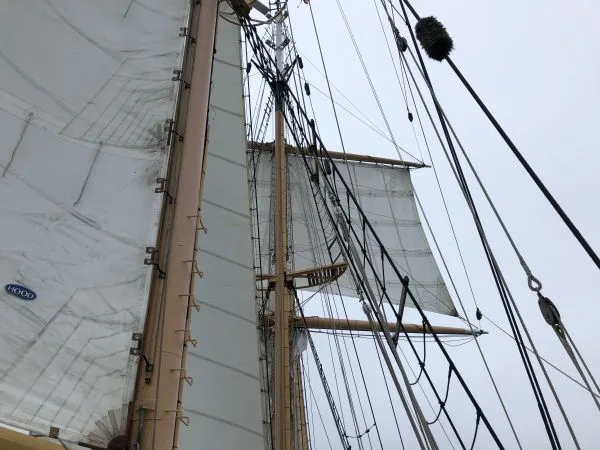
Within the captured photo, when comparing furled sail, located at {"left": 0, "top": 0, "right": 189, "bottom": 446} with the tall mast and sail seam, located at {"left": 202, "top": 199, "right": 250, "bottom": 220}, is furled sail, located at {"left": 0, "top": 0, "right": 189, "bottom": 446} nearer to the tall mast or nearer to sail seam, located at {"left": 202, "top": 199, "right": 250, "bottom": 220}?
sail seam, located at {"left": 202, "top": 199, "right": 250, "bottom": 220}

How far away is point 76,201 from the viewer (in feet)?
8.04

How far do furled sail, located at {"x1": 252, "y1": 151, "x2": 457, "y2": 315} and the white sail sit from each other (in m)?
11.2

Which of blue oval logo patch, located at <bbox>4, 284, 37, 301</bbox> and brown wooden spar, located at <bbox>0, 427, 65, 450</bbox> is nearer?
brown wooden spar, located at <bbox>0, 427, 65, 450</bbox>

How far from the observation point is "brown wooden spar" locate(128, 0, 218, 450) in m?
2.14

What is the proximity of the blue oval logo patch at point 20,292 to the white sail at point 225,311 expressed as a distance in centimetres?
131

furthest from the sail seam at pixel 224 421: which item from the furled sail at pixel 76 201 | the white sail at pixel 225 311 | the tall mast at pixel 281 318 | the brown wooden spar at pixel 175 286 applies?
the tall mast at pixel 281 318

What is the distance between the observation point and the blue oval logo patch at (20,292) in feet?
7.06

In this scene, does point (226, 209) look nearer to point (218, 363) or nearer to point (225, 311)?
point (225, 311)

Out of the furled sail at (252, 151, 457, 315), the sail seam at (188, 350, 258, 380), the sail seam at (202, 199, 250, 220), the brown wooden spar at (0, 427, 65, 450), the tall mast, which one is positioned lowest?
the brown wooden spar at (0, 427, 65, 450)

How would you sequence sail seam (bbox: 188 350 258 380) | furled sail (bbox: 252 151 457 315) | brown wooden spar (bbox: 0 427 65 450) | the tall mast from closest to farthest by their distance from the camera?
brown wooden spar (bbox: 0 427 65 450) → sail seam (bbox: 188 350 258 380) → the tall mast → furled sail (bbox: 252 151 457 315)

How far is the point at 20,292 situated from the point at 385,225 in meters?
16.1

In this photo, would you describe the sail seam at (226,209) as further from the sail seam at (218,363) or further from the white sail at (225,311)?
the sail seam at (218,363)

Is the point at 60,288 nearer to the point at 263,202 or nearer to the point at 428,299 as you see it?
the point at 263,202

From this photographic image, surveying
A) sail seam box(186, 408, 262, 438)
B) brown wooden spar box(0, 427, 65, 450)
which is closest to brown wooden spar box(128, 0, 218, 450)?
brown wooden spar box(0, 427, 65, 450)
